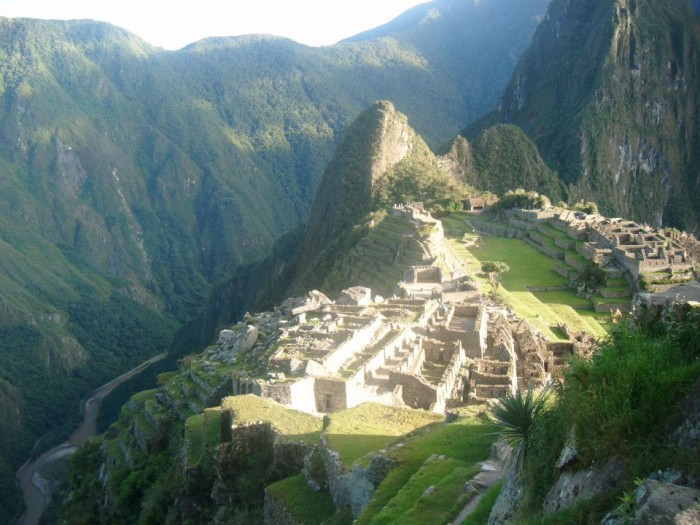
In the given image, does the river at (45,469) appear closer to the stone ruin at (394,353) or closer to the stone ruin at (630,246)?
the stone ruin at (394,353)

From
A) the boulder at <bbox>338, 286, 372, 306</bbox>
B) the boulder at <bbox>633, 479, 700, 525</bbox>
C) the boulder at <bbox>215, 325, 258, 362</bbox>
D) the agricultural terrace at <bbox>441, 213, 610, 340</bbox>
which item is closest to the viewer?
the boulder at <bbox>633, 479, 700, 525</bbox>

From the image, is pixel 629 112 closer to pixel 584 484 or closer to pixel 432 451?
pixel 432 451

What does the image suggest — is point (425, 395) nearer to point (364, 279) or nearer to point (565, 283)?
point (364, 279)

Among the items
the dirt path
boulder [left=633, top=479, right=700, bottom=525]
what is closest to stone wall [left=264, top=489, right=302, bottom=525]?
the dirt path

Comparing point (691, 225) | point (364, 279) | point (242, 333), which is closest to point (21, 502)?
point (364, 279)

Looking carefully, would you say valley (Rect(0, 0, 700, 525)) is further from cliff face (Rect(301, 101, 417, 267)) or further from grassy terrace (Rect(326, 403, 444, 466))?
cliff face (Rect(301, 101, 417, 267))

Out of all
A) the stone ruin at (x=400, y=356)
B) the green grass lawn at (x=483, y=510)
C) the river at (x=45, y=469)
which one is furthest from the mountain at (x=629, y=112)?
the green grass lawn at (x=483, y=510)

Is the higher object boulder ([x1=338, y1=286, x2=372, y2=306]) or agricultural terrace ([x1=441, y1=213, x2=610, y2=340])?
boulder ([x1=338, y1=286, x2=372, y2=306])
